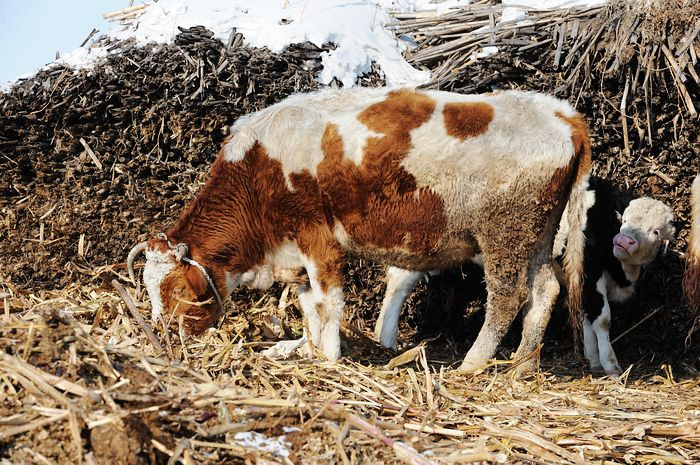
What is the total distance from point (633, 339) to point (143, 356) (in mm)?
5606

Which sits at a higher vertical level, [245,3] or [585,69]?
[245,3]

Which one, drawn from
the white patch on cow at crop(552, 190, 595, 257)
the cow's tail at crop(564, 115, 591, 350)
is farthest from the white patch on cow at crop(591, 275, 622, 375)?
the cow's tail at crop(564, 115, 591, 350)

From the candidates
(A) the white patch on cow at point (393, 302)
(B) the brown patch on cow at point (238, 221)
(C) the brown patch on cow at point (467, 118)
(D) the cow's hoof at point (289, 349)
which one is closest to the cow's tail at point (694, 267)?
(C) the brown patch on cow at point (467, 118)

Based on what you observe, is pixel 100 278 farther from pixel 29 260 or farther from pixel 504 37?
pixel 504 37

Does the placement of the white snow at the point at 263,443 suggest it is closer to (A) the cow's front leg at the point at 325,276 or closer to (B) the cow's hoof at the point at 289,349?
(B) the cow's hoof at the point at 289,349

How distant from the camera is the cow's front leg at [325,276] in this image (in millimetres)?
6277

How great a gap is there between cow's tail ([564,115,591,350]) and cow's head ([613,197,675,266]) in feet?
3.05

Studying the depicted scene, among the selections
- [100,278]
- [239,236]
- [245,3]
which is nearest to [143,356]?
[239,236]

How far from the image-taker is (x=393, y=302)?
25.7 ft

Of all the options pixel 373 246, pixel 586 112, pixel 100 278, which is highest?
pixel 586 112

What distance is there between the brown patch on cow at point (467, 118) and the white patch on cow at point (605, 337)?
7.94ft

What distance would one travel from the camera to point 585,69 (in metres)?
7.59

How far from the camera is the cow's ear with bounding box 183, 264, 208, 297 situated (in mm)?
6266

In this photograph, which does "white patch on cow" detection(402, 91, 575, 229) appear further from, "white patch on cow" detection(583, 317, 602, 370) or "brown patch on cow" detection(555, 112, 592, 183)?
"white patch on cow" detection(583, 317, 602, 370)
